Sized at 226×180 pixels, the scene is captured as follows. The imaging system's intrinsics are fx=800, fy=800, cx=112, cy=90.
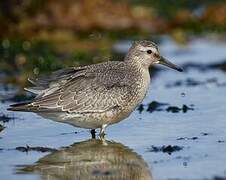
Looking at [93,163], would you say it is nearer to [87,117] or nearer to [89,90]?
[87,117]

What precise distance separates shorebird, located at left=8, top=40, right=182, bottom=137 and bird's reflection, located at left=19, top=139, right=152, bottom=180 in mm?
379

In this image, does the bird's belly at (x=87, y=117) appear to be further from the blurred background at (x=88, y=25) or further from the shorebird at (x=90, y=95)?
the blurred background at (x=88, y=25)

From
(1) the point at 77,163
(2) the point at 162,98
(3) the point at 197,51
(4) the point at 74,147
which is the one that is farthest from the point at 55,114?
(3) the point at 197,51

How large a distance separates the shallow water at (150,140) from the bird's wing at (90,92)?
46 cm

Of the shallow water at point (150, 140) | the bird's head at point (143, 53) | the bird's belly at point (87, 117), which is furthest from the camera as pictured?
the bird's head at point (143, 53)

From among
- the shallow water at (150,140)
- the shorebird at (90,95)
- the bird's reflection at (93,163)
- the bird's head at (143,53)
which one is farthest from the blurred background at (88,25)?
the bird's reflection at (93,163)

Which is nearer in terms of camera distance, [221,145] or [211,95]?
[221,145]

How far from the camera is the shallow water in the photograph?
9.05 metres

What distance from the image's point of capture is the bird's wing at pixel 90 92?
10.6 m

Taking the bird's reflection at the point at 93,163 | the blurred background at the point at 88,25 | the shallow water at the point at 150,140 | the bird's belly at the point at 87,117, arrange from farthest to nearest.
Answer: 1. the blurred background at the point at 88,25
2. the bird's belly at the point at 87,117
3. the shallow water at the point at 150,140
4. the bird's reflection at the point at 93,163

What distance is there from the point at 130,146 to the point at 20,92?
4.09 m

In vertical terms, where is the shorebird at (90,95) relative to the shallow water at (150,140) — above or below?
above

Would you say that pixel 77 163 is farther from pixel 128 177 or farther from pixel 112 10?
pixel 112 10

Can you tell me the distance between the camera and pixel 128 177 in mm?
8797
